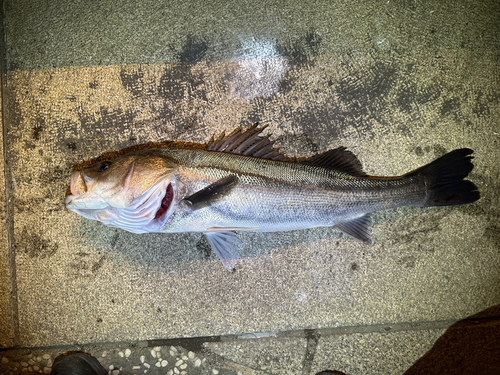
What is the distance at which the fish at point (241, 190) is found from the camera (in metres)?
2.34

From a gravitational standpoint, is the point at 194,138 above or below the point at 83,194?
above

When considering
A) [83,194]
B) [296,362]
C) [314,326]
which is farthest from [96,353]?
[314,326]

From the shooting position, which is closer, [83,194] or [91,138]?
[83,194]

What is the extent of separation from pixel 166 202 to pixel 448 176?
245 centimetres

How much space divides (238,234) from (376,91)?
1.99m

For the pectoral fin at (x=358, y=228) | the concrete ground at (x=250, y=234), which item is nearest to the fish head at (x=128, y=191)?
the concrete ground at (x=250, y=234)

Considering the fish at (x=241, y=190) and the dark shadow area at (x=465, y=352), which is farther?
the dark shadow area at (x=465, y=352)

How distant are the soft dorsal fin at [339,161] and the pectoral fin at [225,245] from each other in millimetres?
983

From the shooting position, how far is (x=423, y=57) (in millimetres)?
3029

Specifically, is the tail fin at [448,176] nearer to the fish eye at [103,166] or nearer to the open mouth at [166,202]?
the open mouth at [166,202]

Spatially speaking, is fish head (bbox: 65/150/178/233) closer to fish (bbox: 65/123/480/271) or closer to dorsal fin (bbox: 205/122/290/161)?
fish (bbox: 65/123/480/271)

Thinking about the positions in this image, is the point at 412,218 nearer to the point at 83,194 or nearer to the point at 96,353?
the point at 83,194

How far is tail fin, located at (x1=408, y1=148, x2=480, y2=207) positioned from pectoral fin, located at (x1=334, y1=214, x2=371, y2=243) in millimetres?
540

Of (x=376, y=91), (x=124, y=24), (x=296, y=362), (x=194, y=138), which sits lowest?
(x=296, y=362)
